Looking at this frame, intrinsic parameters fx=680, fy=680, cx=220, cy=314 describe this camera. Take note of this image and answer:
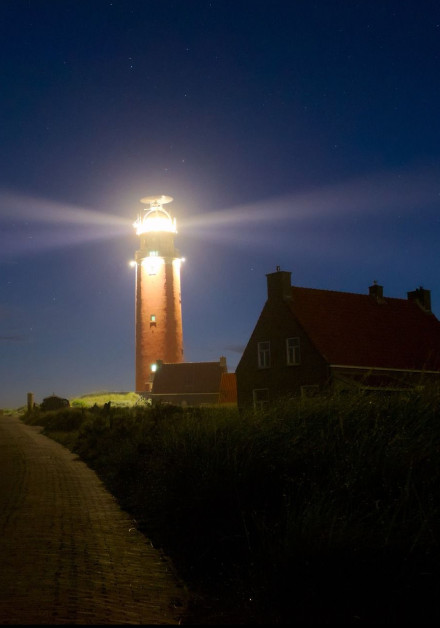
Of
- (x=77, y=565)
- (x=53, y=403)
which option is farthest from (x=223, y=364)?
(x=77, y=565)

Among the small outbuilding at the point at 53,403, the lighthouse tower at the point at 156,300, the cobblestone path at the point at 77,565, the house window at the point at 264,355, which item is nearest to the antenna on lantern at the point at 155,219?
the lighthouse tower at the point at 156,300

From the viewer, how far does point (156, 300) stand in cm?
6419

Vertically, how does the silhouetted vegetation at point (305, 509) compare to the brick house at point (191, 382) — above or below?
below

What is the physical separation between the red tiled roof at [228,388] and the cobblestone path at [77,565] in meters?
42.6

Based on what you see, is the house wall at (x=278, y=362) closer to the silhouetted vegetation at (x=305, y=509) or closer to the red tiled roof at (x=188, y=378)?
the silhouetted vegetation at (x=305, y=509)

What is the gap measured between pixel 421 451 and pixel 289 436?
1.78 m

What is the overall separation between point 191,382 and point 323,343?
28.6 meters

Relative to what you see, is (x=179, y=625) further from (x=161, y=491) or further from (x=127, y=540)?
(x=161, y=491)

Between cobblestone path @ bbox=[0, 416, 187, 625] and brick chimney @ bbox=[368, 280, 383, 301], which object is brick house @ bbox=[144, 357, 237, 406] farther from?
cobblestone path @ bbox=[0, 416, 187, 625]

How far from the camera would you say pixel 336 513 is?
6.30 meters

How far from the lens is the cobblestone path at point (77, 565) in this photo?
5.51 metres

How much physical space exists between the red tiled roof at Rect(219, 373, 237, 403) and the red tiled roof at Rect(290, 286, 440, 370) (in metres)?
18.5

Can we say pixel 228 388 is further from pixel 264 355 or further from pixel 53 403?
pixel 264 355

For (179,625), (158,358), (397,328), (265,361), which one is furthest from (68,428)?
(158,358)
